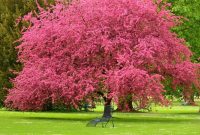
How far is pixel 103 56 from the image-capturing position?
43281 millimetres

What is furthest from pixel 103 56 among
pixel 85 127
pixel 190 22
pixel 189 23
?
pixel 190 22

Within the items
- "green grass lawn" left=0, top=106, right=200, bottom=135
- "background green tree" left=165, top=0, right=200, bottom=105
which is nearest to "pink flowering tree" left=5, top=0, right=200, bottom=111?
"green grass lawn" left=0, top=106, right=200, bottom=135

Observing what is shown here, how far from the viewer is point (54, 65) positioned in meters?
43.0

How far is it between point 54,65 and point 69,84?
2169 millimetres

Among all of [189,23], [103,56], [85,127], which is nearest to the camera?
[85,127]

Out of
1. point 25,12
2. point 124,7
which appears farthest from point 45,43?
point 25,12

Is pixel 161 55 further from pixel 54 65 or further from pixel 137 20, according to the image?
pixel 54 65

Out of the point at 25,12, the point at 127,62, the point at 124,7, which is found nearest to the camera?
the point at 127,62

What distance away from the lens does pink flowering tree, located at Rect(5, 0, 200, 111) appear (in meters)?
41.3

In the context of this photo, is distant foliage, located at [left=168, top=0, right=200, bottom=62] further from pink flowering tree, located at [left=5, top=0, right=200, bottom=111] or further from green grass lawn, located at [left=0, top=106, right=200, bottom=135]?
green grass lawn, located at [left=0, top=106, right=200, bottom=135]

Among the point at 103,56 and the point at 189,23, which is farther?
the point at 189,23

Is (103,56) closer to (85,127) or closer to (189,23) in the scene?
(85,127)

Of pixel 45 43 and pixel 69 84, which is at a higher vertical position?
pixel 45 43

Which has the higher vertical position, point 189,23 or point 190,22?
point 190,22
